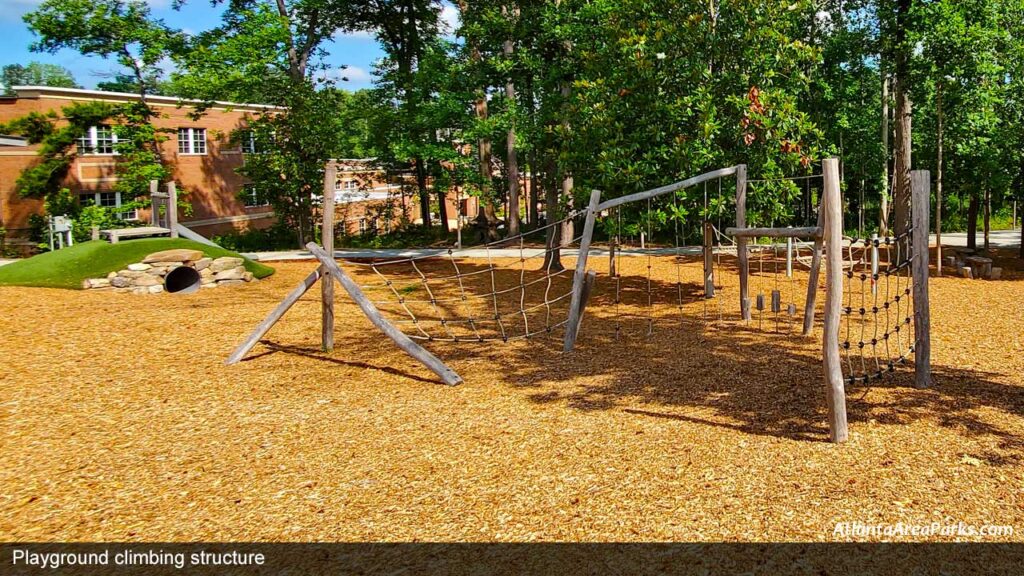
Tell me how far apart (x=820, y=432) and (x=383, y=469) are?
3847 millimetres

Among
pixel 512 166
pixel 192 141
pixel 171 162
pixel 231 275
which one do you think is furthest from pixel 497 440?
pixel 192 141

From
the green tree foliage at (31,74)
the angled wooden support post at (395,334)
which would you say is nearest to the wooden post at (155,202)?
the angled wooden support post at (395,334)

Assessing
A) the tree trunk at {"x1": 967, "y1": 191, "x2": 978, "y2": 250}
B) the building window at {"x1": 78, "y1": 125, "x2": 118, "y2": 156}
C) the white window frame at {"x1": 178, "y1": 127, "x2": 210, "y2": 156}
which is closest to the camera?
the tree trunk at {"x1": 967, "y1": 191, "x2": 978, "y2": 250}

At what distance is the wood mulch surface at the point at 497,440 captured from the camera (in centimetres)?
509

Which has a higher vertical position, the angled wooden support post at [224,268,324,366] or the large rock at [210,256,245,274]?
the large rock at [210,256,245,274]

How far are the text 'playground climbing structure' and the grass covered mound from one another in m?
4.99

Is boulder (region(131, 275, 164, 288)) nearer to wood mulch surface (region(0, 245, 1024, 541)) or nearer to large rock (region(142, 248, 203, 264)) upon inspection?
large rock (region(142, 248, 203, 264))

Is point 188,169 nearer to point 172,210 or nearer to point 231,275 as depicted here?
point 172,210

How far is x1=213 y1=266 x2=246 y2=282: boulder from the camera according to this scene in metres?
17.2

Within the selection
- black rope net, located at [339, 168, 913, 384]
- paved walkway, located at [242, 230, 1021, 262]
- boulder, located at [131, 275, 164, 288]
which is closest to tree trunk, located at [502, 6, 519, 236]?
paved walkway, located at [242, 230, 1021, 262]

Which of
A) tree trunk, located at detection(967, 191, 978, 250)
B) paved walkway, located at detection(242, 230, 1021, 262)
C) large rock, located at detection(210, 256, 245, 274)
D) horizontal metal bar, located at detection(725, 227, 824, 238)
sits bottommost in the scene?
large rock, located at detection(210, 256, 245, 274)

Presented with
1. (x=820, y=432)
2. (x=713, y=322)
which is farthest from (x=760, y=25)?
(x=820, y=432)

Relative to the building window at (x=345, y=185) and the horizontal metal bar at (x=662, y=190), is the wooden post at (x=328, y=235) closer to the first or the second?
the horizontal metal bar at (x=662, y=190)

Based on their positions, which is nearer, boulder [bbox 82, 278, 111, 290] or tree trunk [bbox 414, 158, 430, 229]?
boulder [bbox 82, 278, 111, 290]
